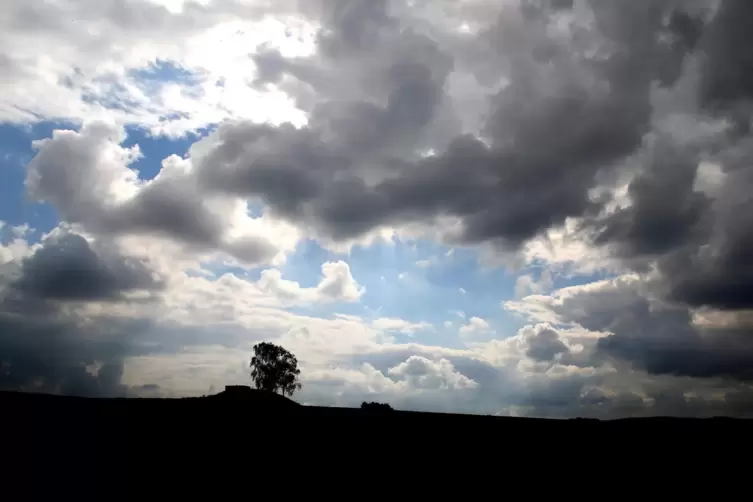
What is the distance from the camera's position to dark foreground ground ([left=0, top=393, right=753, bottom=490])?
10375 mm

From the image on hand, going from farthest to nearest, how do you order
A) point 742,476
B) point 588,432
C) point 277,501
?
point 588,432, point 742,476, point 277,501

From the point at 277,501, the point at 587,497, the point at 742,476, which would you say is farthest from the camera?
the point at 742,476

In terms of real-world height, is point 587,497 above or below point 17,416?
below

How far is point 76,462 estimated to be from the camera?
1017cm

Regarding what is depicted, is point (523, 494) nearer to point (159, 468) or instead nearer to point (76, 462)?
point (159, 468)

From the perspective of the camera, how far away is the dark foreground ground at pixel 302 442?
10.4m

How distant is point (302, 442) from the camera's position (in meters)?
11.7

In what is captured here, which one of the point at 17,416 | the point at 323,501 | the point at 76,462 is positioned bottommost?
the point at 323,501

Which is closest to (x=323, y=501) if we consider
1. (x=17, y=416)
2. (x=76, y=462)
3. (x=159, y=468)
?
(x=159, y=468)

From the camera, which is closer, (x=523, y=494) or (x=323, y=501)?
(x=323, y=501)

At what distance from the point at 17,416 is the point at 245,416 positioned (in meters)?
4.65

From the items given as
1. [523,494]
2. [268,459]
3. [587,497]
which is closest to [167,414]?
[268,459]

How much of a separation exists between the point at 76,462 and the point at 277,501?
3.99 m

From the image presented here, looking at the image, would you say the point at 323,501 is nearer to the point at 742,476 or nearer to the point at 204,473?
the point at 204,473
